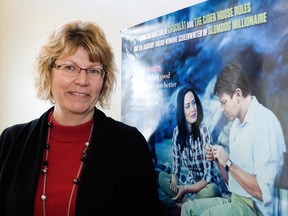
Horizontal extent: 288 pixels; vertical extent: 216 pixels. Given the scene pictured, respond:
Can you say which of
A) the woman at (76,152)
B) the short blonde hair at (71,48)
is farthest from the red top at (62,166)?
the short blonde hair at (71,48)

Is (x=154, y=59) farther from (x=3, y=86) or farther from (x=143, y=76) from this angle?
(x=3, y=86)

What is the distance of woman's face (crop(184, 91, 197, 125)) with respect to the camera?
1200mm

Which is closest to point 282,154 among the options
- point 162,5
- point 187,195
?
point 187,195

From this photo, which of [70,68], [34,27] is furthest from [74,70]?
[34,27]

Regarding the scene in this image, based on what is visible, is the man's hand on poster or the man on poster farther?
the man's hand on poster

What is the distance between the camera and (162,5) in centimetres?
137

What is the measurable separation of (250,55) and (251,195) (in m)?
0.43

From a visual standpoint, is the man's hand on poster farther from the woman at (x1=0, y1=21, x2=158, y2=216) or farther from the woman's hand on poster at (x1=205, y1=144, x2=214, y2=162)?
the woman at (x1=0, y1=21, x2=158, y2=216)

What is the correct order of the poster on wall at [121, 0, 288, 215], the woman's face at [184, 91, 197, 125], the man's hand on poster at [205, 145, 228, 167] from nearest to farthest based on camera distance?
the poster on wall at [121, 0, 288, 215], the man's hand on poster at [205, 145, 228, 167], the woman's face at [184, 91, 197, 125]

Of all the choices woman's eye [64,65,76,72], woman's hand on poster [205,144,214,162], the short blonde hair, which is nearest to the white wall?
the short blonde hair

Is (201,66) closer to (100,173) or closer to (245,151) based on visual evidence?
(245,151)

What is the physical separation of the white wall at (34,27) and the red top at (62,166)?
413mm

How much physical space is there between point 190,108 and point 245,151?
27cm

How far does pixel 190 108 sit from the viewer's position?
1216 millimetres
